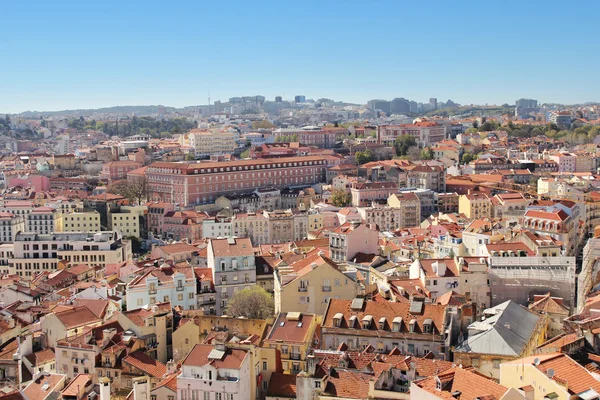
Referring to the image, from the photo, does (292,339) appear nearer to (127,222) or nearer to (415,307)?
(415,307)

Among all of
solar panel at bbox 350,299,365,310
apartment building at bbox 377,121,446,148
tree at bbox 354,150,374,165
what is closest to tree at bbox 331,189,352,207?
tree at bbox 354,150,374,165

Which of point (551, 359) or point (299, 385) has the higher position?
point (551, 359)

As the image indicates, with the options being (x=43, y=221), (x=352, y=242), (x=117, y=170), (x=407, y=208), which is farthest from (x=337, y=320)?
(x=117, y=170)

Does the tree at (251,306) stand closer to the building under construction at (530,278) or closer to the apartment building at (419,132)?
the building under construction at (530,278)

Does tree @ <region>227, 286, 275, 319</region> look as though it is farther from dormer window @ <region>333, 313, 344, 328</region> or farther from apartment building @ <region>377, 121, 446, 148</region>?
apartment building @ <region>377, 121, 446, 148</region>

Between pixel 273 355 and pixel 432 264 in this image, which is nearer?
pixel 273 355

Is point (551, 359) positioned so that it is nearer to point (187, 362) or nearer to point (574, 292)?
point (187, 362)

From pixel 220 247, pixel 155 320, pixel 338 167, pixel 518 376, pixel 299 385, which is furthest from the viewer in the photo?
pixel 338 167

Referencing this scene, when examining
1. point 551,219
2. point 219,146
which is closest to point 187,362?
point 551,219
